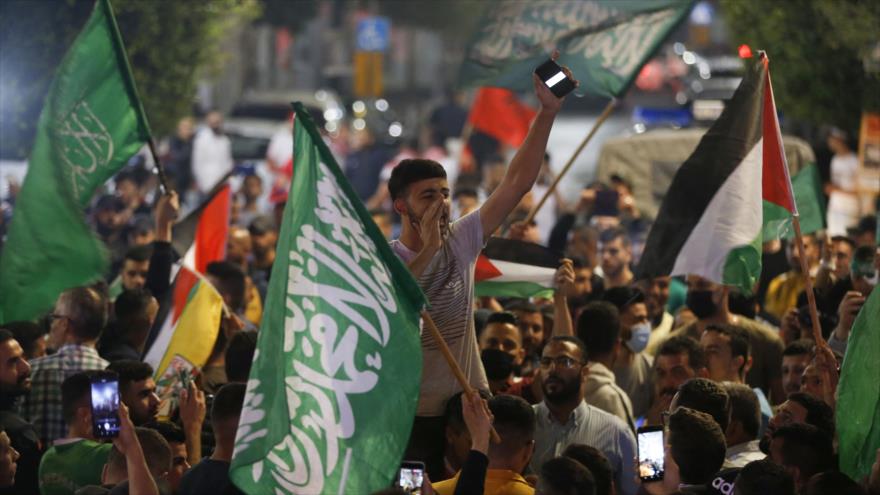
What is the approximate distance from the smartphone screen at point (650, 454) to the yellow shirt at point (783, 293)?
6352mm

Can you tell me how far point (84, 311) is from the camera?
9.92 m

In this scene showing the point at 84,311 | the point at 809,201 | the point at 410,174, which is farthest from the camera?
the point at 809,201

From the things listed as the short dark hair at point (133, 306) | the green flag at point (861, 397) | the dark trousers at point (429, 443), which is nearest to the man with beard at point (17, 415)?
the short dark hair at point (133, 306)

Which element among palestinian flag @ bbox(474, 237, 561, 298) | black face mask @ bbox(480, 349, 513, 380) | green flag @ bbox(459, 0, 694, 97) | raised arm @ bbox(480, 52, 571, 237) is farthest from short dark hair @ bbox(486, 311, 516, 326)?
raised arm @ bbox(480, 52, 571, 237)

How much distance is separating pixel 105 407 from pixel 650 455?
2.18 meters

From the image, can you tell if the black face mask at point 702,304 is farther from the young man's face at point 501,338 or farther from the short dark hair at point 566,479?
the short dark hair at point 566,479

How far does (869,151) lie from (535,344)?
22.1ft

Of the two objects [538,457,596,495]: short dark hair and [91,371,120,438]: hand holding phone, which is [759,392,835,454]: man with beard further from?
[91,371,120,438]: hand holding phone

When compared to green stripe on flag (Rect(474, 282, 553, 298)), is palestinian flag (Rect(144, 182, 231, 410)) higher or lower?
lower

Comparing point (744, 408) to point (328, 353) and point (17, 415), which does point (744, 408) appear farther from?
point (17, 415)

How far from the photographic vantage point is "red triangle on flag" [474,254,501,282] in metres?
10.8

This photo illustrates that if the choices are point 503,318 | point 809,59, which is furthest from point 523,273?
point 809,59

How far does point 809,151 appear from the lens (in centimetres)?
2080

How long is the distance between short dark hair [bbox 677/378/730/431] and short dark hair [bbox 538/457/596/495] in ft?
4.47
